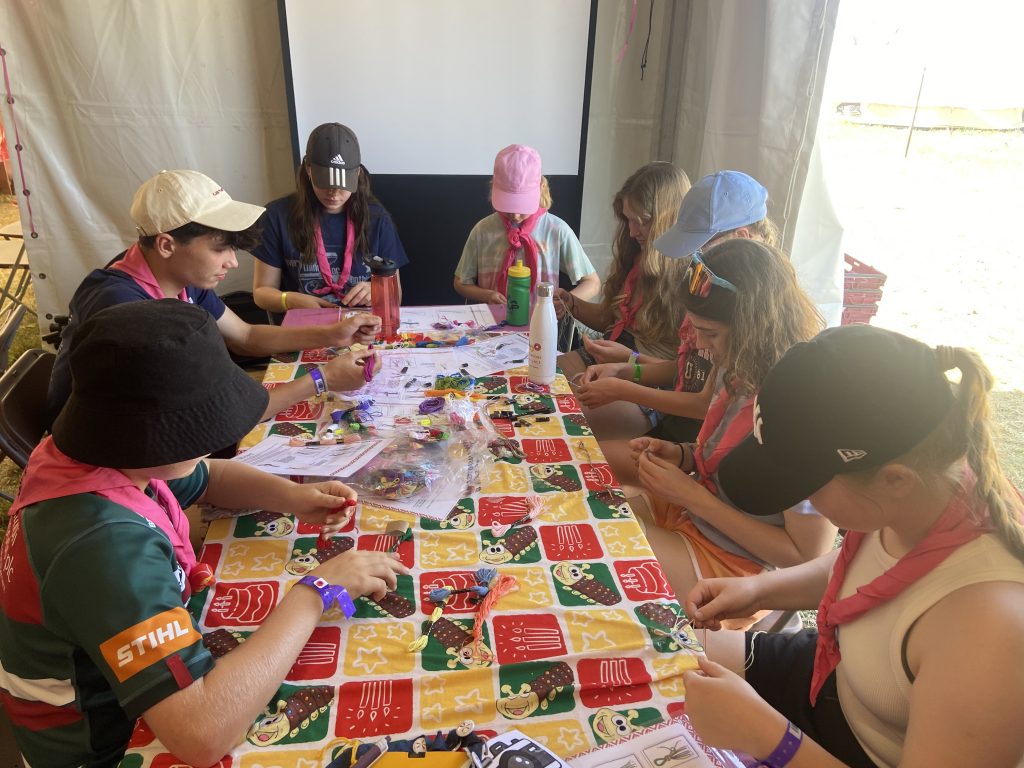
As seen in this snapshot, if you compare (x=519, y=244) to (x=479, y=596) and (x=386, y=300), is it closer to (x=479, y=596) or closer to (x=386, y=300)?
(x=386, y=300)

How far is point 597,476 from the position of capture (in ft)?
5.22

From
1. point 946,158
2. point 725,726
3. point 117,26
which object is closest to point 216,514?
point 725,726

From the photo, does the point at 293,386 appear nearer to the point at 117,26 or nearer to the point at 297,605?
the point at 297,605

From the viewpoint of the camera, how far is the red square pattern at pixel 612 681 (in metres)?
1.02

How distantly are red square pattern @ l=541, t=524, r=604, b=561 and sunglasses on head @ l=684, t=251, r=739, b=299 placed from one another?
0.67 metres

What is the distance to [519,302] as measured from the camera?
248cm

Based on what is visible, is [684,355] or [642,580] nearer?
[642,580]

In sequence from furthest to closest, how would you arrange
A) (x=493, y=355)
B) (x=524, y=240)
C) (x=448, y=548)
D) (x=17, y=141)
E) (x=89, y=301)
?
(x=17, y=141), (x=524, y=240), (x=493, y=355), (x=89, y=301), (x=448, y=548)

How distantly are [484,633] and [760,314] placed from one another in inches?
39.8

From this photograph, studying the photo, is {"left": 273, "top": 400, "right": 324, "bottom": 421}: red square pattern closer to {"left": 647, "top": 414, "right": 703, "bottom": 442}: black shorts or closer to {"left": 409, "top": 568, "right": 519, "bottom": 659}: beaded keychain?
{"left": 409, "top": 568, "right": 519, "bottom": 659}: beaded keychain

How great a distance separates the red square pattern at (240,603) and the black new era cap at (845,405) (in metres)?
0.88

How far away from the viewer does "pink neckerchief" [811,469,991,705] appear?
0.93 meters

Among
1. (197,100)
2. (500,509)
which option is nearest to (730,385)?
(500,509)

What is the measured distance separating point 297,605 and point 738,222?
178 cm
